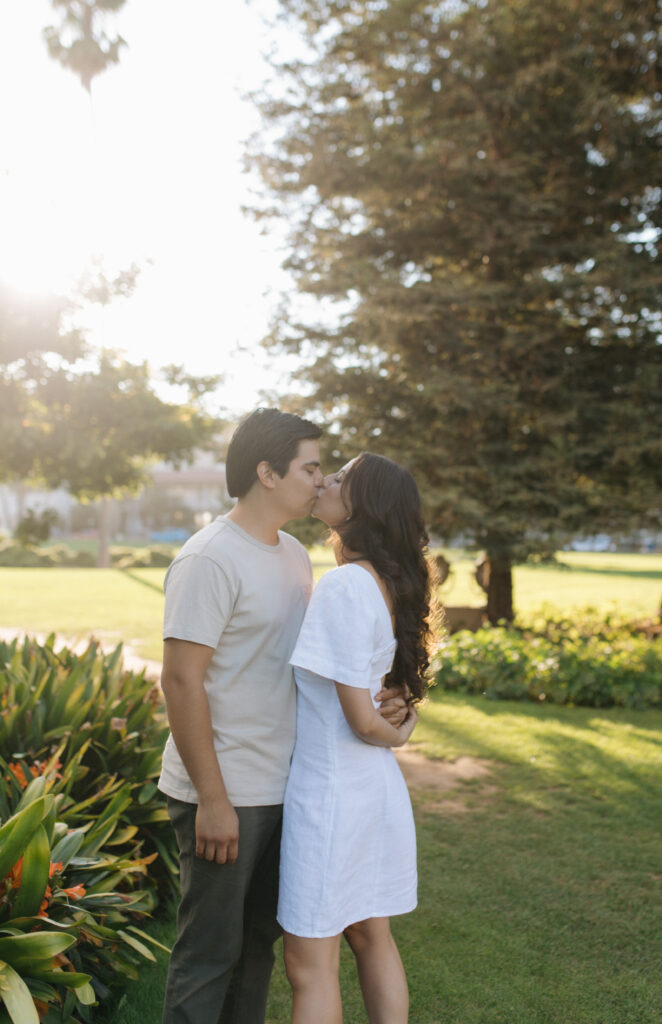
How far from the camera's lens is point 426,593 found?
2.43 metres

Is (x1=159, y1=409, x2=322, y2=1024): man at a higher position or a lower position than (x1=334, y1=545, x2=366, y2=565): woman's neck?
lower

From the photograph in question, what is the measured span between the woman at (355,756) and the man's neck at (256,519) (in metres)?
0.18

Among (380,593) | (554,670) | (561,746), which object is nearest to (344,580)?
(380,593)

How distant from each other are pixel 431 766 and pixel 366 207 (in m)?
7.69

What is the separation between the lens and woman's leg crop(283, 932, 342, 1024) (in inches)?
83.4

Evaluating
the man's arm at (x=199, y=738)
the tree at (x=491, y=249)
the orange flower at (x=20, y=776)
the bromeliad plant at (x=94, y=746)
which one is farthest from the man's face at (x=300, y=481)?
the tree at (x=491, y=249)

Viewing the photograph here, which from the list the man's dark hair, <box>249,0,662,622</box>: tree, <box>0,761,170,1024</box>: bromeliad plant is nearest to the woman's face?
the man's dark hair

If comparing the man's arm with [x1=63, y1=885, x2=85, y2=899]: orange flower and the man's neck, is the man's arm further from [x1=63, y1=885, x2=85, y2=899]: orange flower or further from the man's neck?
[x1=63, y1=885, x2=85, y2=899]: orange flower

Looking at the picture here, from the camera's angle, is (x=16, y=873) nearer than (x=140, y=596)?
Yes

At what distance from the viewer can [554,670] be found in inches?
329

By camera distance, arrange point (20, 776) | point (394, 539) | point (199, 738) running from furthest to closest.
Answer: point (20, 776) < point (394, 539) < point (199, 738)

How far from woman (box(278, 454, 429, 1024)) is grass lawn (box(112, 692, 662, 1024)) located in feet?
3.47

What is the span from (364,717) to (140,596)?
18.8m

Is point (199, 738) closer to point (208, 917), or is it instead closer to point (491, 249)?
Answer: point (208, 917)
